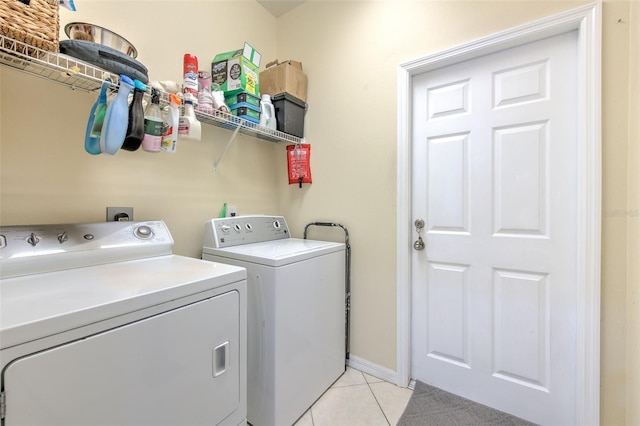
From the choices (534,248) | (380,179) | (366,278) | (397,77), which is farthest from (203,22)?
(534,248)

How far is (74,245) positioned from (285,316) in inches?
37.2

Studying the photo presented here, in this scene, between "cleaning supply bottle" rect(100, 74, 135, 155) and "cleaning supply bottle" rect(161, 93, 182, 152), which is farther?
"cleaning supply bottle" rect(161, 93, 182, 152)

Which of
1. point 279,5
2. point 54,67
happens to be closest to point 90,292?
point 54,67

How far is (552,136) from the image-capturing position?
56.4 inches

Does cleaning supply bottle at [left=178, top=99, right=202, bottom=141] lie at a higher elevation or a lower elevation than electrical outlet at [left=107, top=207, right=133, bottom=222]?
higher

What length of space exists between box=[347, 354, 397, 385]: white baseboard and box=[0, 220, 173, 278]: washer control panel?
1.46 metres

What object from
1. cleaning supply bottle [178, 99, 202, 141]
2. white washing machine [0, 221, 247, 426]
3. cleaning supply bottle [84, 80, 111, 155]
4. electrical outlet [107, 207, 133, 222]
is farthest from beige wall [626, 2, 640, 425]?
electrical outlet [107, 207, 133, 222]

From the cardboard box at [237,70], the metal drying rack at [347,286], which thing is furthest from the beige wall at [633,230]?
the cardboard box at [237,70]

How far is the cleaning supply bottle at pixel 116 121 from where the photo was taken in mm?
1052

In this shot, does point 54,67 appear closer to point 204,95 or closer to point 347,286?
point 204,95

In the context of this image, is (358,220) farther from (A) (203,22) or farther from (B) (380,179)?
(A) (203,22)

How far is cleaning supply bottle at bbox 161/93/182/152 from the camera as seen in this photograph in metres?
1.31

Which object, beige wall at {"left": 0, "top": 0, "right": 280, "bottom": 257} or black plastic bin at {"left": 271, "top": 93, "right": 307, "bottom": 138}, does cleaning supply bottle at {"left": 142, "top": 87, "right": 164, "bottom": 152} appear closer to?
beige wall at {"left": 0, "top": 0, "right": 280, "bottom": 257}

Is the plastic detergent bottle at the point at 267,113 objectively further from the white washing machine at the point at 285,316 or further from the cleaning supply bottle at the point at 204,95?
the white washing machine at the point at 285,316
